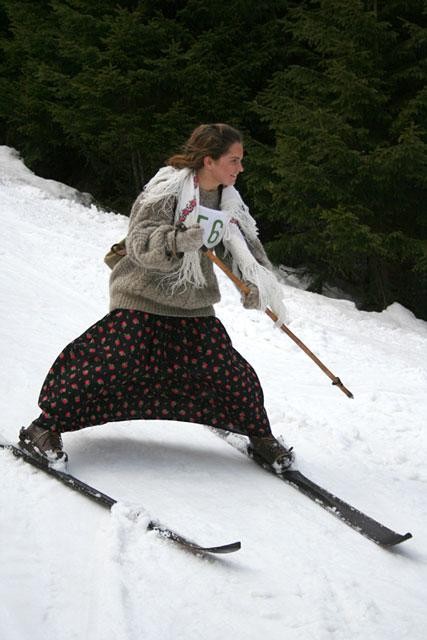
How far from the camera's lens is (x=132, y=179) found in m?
13.6

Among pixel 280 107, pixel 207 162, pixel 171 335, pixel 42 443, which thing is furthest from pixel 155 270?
pixel 280 107

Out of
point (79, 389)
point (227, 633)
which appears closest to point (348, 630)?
point (227, 633)

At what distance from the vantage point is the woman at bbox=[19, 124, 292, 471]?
3.01 metres

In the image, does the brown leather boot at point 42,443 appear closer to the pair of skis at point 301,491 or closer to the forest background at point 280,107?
the pair of skis at point 301,491

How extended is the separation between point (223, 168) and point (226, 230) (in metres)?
0.32

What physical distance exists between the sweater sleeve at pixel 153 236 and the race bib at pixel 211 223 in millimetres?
149

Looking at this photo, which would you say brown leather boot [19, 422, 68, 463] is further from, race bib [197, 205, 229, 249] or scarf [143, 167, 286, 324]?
race bib [197, 205, 229, 249]

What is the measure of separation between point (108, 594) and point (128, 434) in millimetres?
1494

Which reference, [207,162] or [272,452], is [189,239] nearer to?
[207,162]

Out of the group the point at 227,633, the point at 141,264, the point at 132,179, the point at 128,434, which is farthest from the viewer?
the point at 132,179

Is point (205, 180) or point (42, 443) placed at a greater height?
point (205, 180)

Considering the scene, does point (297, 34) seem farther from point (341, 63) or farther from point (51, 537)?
point (51, 537)

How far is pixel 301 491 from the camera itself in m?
3.07

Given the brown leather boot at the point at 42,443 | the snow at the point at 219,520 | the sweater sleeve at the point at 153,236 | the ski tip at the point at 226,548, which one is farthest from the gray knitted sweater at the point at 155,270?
the ski tip at the point at 226,548
